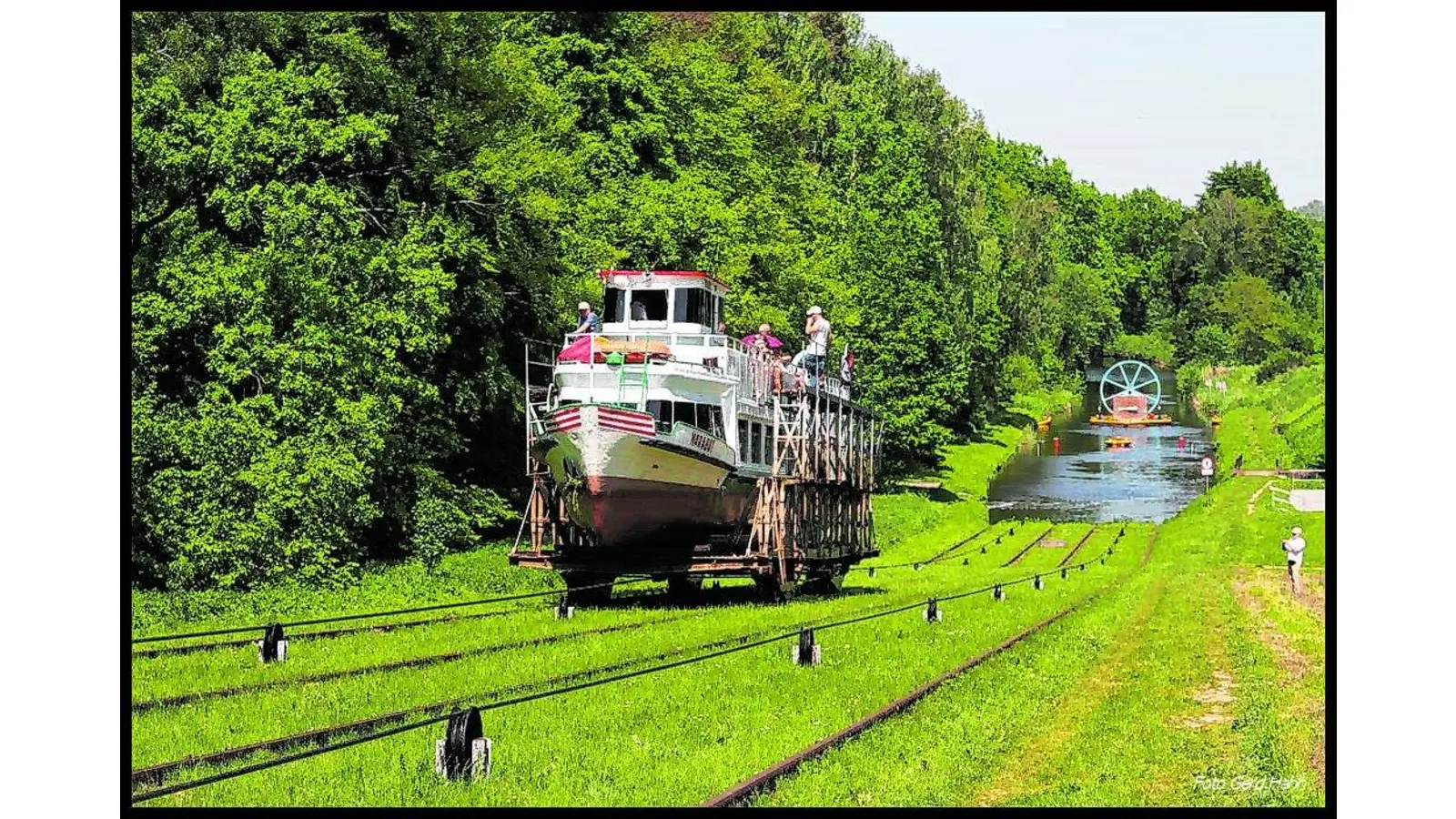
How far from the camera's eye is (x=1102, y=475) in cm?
8888

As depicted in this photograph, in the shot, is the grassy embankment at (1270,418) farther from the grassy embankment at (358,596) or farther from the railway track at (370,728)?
the railway track at (370,728)

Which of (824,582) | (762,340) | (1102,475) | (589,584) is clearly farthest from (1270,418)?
(589,584)

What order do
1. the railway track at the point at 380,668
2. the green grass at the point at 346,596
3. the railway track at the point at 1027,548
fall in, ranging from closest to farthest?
1. the railway track at the point at 380,668
2. the green grass at the point at 346,596
3. the railway track at the point at 1027,548

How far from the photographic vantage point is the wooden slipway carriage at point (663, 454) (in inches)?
1225

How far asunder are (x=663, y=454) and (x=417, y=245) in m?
12.0

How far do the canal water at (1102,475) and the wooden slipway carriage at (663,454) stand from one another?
41.1 meters

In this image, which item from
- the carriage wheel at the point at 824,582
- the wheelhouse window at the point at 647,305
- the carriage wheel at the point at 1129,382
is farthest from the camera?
the carriage wheel at the point at 1129,382

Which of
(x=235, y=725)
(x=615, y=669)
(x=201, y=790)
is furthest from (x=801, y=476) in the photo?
(x=201, y=790)

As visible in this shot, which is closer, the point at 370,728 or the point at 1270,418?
the point at 370,728

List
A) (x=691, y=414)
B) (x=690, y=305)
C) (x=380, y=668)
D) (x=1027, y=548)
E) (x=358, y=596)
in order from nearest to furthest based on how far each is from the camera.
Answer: (x=380, y=668)
(x=691, y=414)
(x=358, y=596)
(x=690, y=305)
(x=1027, y=548)

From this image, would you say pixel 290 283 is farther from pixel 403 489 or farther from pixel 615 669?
pixel 615 669

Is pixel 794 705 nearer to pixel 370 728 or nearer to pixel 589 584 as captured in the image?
pixel 370 728

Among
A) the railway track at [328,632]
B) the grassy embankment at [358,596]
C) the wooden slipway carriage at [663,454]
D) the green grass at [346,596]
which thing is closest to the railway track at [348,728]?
the railway track at [328,632]

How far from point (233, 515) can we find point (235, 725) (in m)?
18.1
